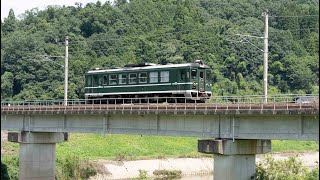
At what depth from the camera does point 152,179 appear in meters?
57.6

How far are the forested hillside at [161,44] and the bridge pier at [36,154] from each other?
4785cm

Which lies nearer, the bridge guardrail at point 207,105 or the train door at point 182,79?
the bridge guardrail at point 207,105

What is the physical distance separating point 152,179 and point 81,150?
15.5 m

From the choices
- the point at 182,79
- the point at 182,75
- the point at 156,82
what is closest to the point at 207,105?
the point at 182,79

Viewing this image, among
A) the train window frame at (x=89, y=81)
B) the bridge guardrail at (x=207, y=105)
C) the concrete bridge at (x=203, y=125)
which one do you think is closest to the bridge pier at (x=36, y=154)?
the concrete bridge at (x=203, y=125)

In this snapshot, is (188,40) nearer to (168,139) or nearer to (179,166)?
(168,139)

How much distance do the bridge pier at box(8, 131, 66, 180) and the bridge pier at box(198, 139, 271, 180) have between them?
55.3 feet

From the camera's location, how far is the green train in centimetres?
4284

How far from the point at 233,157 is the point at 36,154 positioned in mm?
19223

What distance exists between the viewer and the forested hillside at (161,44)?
105312 millimetres

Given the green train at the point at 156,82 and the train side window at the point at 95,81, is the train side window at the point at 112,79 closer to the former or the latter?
the green train at the point at 156,82

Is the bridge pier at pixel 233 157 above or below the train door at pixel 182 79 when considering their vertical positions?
below

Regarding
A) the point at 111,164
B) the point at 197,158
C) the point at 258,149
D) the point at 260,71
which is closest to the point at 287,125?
the point at 258,149

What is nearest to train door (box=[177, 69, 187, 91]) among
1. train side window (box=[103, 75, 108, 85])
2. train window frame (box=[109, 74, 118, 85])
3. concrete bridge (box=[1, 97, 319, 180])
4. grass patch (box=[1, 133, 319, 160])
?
concrete bridge (box=[1, 97, 319, 180])
